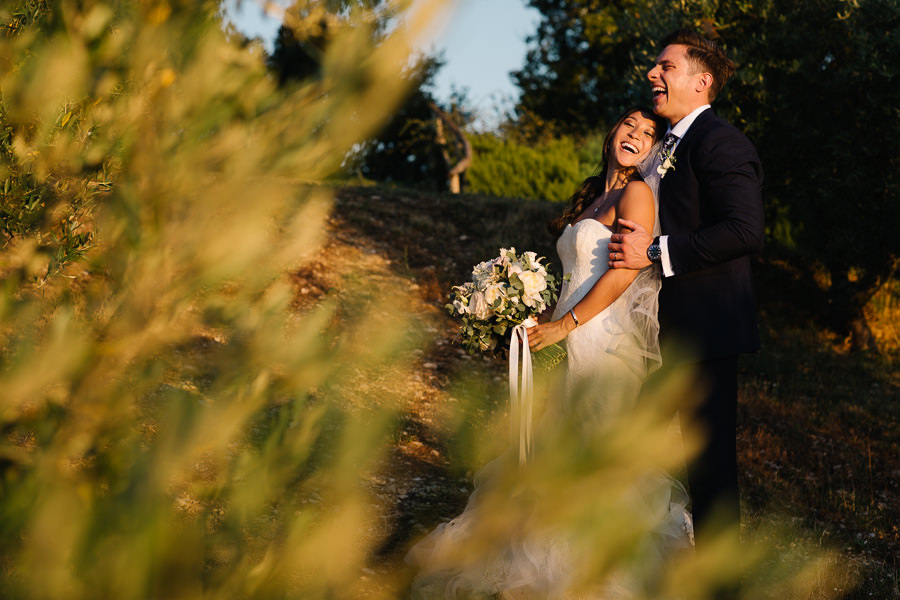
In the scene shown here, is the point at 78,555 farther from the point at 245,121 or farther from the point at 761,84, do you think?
the point at 761,84

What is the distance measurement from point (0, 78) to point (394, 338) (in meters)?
0.61

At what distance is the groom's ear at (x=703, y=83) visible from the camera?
11.1 feet

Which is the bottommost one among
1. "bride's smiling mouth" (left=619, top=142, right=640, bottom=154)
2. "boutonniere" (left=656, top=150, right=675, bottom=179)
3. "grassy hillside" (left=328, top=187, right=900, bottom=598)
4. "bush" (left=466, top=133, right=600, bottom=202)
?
"grassy hillside" (left=328, top=187, right=900, bottom=598)

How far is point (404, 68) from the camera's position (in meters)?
0.79

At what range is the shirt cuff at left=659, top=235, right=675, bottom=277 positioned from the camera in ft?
10.6

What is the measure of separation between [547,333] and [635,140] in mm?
1078

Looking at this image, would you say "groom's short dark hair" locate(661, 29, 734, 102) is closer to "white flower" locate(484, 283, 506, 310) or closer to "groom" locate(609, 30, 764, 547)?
"groom" locate(609, 30, 764, 547)

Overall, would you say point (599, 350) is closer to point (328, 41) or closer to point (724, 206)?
point (724, 206)

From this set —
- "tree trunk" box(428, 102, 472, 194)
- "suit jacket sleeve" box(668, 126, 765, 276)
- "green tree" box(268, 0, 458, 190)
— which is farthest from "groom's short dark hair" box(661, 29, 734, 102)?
"tree trunk" box(428, 102, 472, 194)

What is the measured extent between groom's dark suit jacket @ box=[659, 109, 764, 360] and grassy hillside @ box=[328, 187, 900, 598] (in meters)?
1.34

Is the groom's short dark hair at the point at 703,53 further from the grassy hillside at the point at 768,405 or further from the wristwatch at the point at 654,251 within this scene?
the grassy hillside at the point at 768,405

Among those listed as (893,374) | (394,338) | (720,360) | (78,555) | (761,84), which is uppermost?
(761,84)

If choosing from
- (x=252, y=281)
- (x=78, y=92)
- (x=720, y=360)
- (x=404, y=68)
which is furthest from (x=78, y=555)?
(x=720, y=360)

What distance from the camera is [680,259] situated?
3.22m
